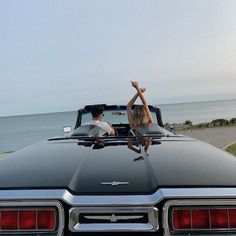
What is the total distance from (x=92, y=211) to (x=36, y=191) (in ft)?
1.04

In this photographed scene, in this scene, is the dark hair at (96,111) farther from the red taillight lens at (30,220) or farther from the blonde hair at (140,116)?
the red taillight lens at (30,220)

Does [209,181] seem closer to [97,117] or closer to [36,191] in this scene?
[36,191]

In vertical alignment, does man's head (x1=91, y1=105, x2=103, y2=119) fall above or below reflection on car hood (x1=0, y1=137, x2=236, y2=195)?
above

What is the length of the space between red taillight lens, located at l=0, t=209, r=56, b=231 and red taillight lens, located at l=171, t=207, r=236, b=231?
639mm

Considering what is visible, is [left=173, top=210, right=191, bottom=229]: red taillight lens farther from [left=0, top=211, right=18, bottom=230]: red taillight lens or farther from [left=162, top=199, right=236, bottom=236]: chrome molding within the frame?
[left=0, top=211, right=18, bottom=230]: red taillight lens

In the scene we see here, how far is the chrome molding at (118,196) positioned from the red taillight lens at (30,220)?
0.25 ft

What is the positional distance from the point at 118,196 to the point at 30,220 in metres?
0.48

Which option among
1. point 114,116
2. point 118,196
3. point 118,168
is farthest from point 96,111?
point 118,196

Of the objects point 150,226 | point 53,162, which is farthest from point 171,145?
point 150,226

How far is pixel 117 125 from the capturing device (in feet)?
18.9

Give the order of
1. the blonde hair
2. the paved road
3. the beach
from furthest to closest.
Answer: the paved road → the beach → the blonde hair

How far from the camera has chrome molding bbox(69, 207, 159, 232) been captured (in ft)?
6.51

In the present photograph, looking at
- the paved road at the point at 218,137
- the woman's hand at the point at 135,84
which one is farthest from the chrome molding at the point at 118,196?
the paved road at the point at 218,137

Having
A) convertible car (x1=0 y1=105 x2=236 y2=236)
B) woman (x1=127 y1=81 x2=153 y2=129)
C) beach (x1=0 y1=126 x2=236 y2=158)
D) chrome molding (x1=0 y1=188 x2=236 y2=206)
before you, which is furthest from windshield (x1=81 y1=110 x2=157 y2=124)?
beach (x1=0 y1=126 x2=236 y2=158)
